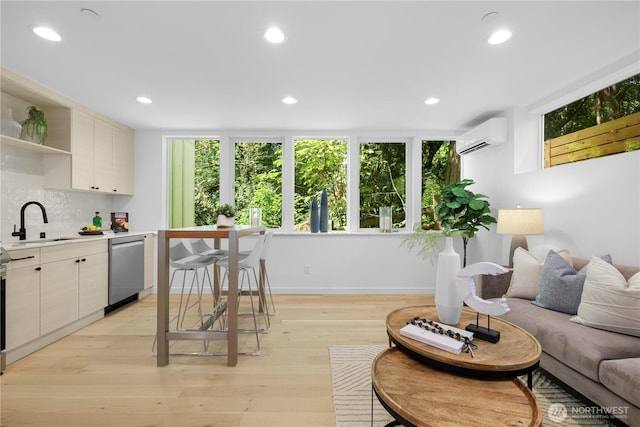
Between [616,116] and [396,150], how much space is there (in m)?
2.45

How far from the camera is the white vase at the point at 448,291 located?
1.73 m

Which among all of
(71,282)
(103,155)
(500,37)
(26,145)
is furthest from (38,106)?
(500,37)

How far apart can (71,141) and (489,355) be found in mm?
4277

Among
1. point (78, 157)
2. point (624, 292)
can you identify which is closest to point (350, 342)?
point (624, 292)

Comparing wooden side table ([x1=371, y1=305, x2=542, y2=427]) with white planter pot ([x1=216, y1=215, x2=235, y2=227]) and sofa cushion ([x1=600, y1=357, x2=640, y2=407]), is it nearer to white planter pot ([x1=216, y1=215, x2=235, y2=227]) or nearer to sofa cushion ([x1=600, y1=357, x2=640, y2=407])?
sofa cushion ([x1=600, y1=357, x2=640, y2=407])

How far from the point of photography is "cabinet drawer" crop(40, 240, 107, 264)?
8.48ft

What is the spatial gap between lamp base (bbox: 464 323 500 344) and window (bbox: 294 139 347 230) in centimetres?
300

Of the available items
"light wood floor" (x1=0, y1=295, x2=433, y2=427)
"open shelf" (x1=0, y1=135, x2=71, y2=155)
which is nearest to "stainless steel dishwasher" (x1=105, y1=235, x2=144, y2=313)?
"light wood floor" (x1=0, y1=295, x2=433, y2=427)

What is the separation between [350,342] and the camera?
2.70 meters

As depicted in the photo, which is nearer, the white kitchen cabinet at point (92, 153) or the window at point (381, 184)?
the white kitchen cabinet at point (92, 153)

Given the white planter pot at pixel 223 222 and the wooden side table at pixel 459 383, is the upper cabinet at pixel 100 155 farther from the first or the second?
the wooden side table at pixel 459 383

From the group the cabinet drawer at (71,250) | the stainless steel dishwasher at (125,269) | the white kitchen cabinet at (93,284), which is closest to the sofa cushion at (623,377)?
the cabinet drawer at (71,250)

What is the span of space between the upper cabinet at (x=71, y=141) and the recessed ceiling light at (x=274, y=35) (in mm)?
2396

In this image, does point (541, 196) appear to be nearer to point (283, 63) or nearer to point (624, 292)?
point (624, 292)
